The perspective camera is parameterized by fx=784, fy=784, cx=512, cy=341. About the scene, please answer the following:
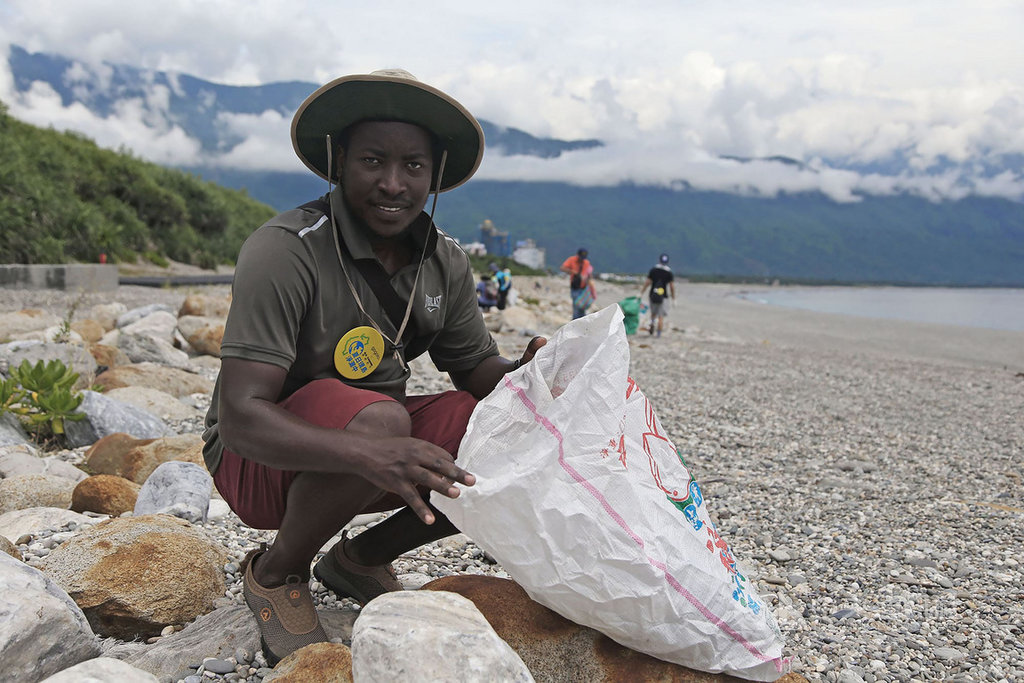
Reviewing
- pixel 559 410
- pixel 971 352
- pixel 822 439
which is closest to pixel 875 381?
pixel 822 439

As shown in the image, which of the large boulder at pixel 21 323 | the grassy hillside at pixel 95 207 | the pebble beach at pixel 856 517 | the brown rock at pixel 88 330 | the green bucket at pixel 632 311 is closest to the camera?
the pebble beach at pixel 856 517

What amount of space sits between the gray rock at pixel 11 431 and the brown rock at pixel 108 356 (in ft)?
5.81

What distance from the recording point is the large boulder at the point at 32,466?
3469mm

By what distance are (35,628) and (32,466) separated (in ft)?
7.01

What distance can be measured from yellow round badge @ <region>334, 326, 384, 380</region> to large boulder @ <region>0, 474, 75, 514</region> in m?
1.83

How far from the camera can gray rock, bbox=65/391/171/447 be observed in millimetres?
4172

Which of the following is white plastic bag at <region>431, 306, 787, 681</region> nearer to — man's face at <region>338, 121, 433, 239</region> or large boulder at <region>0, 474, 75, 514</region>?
man's face at <region>338, 121, 433, 239</region>

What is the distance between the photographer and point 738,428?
604 cm

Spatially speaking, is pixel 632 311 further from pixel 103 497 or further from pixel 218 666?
pixel 218 666

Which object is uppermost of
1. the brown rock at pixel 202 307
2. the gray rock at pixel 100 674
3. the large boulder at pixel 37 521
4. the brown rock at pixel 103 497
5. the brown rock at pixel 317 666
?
the brown rock at pixel 202 307

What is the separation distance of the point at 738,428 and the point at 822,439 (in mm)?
612

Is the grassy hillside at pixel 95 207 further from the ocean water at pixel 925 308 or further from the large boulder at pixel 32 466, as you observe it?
the ocean water at pixel 925 308

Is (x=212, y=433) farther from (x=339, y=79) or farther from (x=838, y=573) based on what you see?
(x=838, y=573)

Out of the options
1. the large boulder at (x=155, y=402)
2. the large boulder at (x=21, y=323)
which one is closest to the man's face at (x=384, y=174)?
the large boulder at (x=155, y=402)
